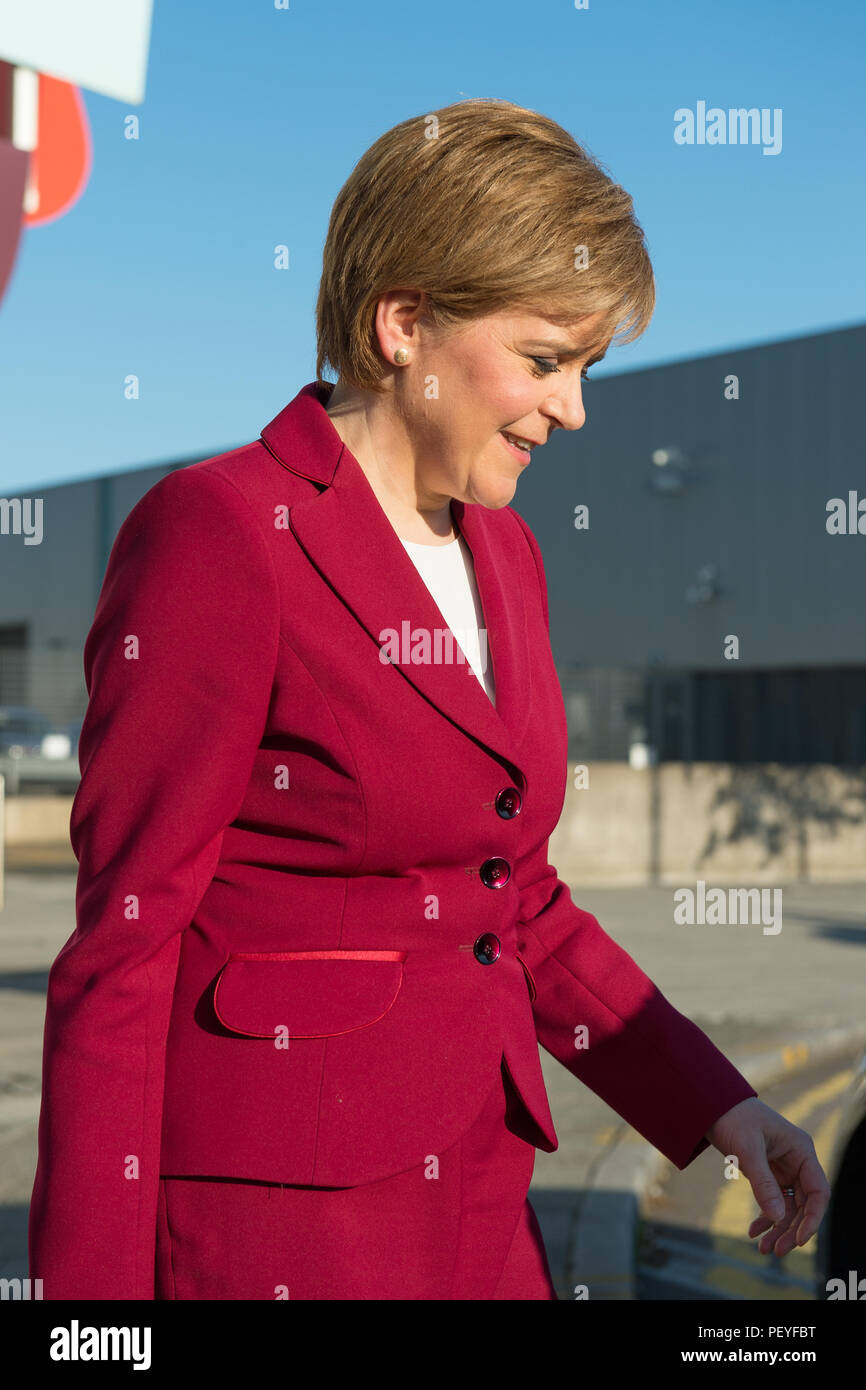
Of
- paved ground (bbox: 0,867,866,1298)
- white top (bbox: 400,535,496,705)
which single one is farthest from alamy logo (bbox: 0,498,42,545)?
white top (bbox: 400,535,496,705)

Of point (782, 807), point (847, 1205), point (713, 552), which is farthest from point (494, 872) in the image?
point (713, 552)

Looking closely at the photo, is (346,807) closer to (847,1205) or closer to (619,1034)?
(619,1034)

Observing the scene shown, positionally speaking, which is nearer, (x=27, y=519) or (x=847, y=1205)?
(x=847, y=1205)

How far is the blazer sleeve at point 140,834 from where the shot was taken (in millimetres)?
1424

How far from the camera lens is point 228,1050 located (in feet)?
4.97

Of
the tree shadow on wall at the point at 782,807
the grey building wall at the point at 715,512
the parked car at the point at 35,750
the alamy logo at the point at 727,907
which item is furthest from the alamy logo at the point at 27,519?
the alamy logo at the point at 727,907

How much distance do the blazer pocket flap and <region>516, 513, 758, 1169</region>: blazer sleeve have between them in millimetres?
419

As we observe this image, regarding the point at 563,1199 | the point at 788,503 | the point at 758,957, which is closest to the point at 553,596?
the point at 788,503

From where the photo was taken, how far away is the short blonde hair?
5.44ft

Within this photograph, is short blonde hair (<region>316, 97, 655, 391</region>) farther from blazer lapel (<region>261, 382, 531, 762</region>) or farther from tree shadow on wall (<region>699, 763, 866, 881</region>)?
tree shadow on wall (<region>699, 763, 866, 881</region>)

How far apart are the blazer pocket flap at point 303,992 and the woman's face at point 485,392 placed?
549 mm
